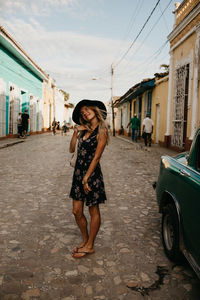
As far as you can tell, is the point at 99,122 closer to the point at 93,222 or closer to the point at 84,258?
the point at 93,222

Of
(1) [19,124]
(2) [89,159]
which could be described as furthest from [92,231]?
(1) [19,124]

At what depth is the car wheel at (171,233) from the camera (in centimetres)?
265

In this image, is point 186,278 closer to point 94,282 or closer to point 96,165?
point 94,282

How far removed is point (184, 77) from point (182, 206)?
34.7 ft

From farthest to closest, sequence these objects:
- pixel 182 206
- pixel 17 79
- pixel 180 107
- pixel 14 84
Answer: pixel 17 79
pixel 14 84
pixel 180 107
pixel 182 206

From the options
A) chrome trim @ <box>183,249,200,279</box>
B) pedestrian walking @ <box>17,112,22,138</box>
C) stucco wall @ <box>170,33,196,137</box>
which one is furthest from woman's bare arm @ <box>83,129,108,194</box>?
pedestrian walking @ <box>17,112,22,138</box>

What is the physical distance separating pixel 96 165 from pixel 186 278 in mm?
1257

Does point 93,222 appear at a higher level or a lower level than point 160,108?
lower

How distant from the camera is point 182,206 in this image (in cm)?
253

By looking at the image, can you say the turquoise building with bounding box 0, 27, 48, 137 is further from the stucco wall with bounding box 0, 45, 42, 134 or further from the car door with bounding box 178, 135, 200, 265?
the car door with bounding box 178, 135, 200, 265

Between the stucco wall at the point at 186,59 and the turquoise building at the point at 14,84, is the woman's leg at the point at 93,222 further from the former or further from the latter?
the turquoise building at the point at 14,84

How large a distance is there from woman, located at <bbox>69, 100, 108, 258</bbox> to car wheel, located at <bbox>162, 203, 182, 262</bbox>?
2.14 feet

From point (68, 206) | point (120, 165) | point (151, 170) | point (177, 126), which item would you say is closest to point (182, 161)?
point (68, 206)

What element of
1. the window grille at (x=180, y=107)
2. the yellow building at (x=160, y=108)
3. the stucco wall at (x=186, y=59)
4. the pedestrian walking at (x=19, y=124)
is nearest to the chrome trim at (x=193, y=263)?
the stucco wall at (x=186, y=59)
